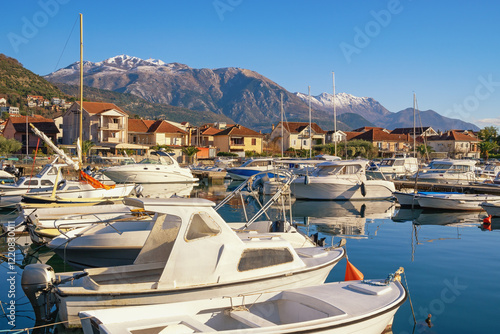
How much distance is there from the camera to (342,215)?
25.9 m

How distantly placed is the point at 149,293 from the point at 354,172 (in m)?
24.8

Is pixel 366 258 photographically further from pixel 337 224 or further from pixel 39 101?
pixel 39 101

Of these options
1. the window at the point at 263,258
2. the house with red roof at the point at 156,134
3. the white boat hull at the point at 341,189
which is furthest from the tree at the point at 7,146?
the window at the point at 263,258

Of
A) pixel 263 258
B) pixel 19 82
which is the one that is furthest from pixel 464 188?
pixel 19 82

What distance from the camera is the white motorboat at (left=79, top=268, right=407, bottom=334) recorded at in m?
6.99

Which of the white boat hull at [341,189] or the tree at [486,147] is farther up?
the tree at [486,147]

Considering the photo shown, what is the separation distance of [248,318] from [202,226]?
218 cm

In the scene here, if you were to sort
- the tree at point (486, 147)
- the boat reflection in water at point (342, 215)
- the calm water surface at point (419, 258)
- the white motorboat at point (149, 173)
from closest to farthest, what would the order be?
the calm water surface at point (419, 258), the boat reflection in water at point (342, 215), the white motorboat at point (149, 173), the tree at point (486, 147)

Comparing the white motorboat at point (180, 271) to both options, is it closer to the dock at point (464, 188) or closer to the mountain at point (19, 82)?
the dock at point (464, 188)

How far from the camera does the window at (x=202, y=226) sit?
9.15 metres

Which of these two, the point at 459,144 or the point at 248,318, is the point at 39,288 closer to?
the point at 248,318

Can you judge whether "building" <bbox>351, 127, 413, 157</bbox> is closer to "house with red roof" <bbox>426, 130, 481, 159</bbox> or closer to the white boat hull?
"house with red roof" <bbox>426, 130, 481, 159</bbox>

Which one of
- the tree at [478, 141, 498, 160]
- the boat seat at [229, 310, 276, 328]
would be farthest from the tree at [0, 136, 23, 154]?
the tree at [478, 141, 498, 160]

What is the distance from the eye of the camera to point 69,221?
15.4 m
